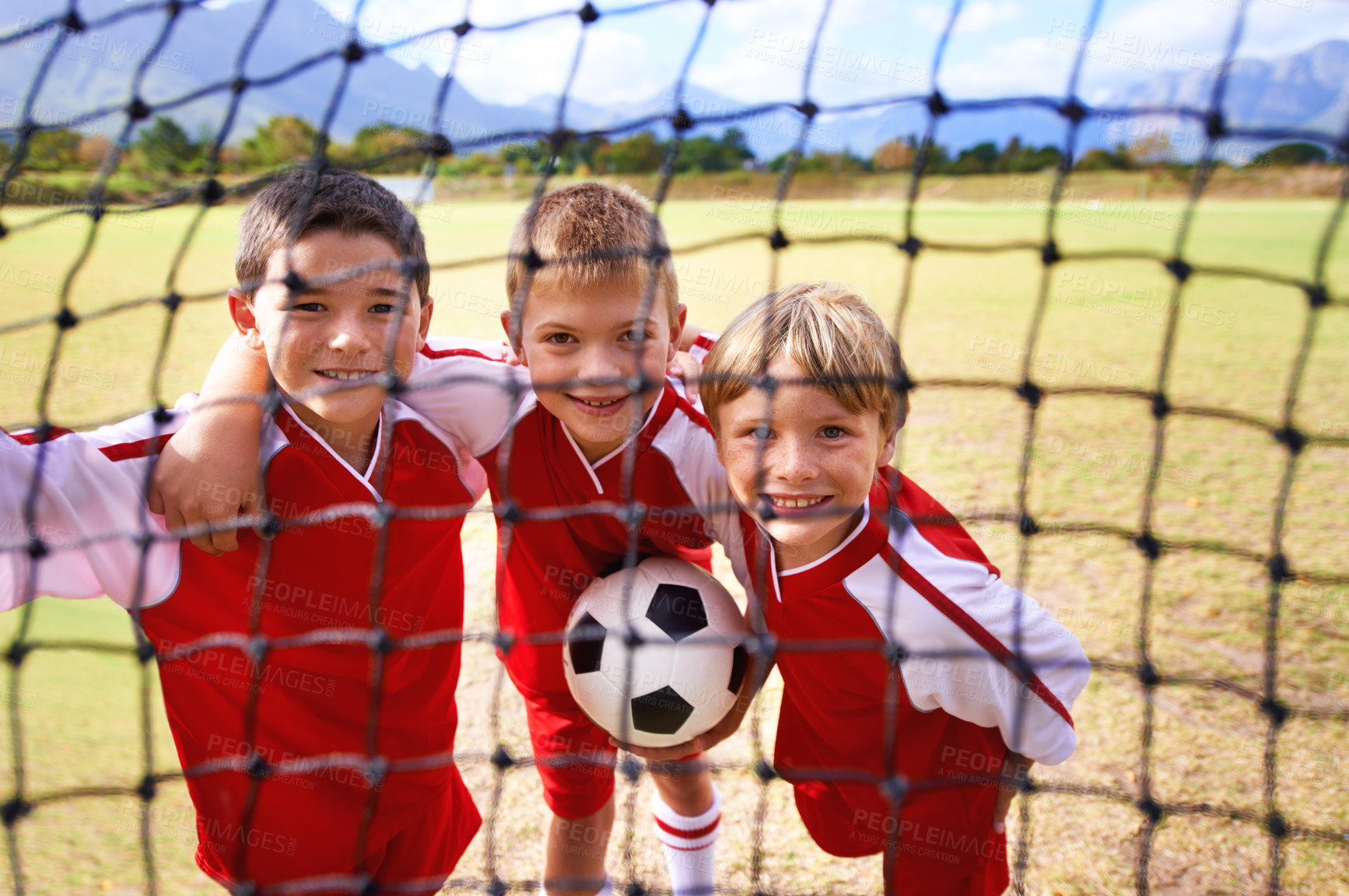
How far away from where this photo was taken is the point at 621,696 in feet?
3.61

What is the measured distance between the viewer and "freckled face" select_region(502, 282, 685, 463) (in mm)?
1048

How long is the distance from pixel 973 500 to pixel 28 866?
236 cm

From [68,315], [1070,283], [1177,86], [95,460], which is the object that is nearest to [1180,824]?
[95,460]

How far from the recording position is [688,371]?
4.18 feet

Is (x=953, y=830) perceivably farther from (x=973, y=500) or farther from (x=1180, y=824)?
(x=973, y=500)

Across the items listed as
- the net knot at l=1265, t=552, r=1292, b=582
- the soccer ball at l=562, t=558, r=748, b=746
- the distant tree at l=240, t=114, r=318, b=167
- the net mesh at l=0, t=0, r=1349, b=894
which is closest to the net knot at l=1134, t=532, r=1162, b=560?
the net mesh at l=0, t=0, r=1349, b=894

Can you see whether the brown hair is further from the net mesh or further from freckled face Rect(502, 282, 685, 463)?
freckled face Rect(502, 282, 685, 463)

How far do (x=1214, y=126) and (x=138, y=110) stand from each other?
4.83ft

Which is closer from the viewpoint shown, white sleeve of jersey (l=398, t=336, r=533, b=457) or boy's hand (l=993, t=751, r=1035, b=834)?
boy's hand (l=993, t=751, r=1035, b=834)

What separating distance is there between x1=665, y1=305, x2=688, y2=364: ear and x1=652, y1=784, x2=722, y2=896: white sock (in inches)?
28.0

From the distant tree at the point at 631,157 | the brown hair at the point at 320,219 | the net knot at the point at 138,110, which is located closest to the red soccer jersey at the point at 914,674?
the brown hair at the point at 320,219

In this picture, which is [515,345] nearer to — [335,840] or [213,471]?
[213,471]

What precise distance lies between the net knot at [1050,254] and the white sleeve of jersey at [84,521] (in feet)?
3.64

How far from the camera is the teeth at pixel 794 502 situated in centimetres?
97
